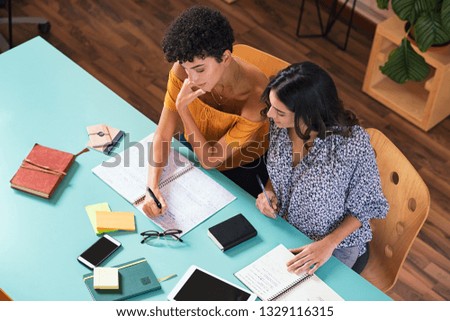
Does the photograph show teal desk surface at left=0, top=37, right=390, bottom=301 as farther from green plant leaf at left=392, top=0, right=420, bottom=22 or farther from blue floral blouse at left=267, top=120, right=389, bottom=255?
green plant leaf at left=392, top=0, right=420, bottom=22

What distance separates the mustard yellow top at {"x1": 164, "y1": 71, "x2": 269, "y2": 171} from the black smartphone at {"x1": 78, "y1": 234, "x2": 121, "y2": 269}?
572 millimetres

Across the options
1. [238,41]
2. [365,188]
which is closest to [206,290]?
[365,188]

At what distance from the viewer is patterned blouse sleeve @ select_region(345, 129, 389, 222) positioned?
2.21 meters

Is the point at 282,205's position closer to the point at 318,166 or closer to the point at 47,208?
the point at 318,166

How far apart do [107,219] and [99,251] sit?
0.12m

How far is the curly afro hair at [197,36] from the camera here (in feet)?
7.36

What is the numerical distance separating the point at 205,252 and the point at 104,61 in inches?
87.6

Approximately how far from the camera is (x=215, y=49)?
2279mm

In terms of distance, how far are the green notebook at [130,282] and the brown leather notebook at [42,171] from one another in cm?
40

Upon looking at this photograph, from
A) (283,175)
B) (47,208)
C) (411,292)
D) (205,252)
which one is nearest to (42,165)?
(47,208)

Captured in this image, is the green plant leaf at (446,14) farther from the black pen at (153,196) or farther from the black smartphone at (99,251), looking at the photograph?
the black smartphone at (99,251)

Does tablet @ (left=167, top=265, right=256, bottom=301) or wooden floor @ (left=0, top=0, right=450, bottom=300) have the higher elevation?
tablet @ (left=167, top=265, right=256, bottom=301)

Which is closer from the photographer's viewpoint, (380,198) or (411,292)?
(380,198)

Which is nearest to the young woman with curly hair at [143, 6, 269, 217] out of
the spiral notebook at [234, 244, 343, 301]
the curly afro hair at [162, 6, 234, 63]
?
the curly afro hair at [162, 6, 234, 63]
